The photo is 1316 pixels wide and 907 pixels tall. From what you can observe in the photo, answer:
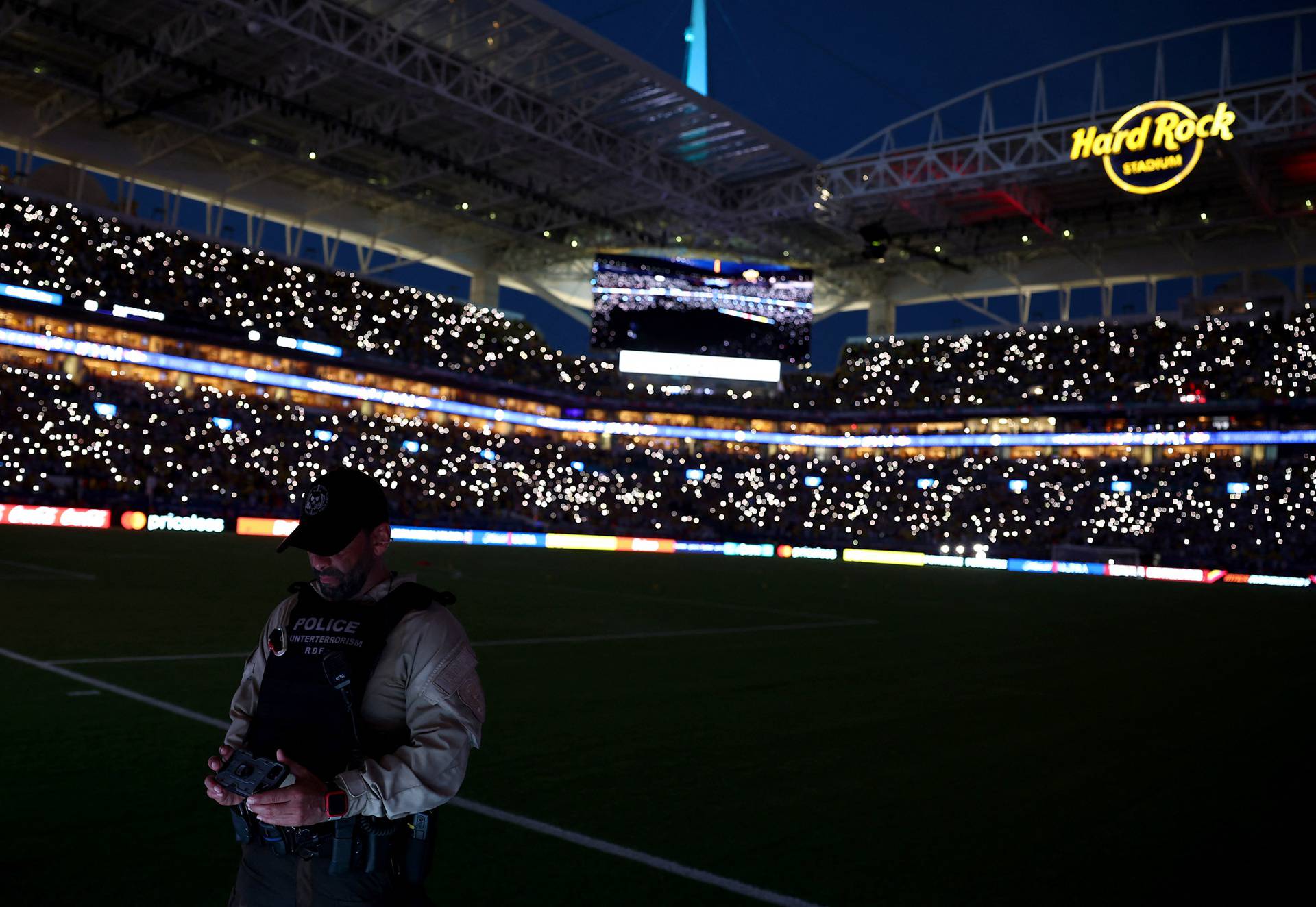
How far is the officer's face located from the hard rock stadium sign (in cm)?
3611

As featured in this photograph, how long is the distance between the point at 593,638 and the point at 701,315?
46.9 meters

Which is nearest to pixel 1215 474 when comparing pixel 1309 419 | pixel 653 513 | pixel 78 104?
pixel 1309 419

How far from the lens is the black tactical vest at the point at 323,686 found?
112 inches

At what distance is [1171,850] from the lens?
219 inches

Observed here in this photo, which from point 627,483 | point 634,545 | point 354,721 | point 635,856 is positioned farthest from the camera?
point 627,483

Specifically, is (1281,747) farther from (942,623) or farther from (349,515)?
(942,623)

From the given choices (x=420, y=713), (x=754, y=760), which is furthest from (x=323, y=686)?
(x=754, y=760)

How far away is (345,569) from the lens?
303 centimetres

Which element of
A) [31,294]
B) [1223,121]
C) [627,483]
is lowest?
[627,483]

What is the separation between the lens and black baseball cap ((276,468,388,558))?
9.64 feet

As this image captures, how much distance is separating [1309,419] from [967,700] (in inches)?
1864

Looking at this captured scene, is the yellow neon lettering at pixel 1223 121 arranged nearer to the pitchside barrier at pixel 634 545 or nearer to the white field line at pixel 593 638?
the pitchside barrier at pixel 634 545

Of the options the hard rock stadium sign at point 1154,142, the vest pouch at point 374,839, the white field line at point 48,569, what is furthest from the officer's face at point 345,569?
the hard rock stadium sign at point 1154,142

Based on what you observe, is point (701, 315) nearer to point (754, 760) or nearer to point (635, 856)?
point (754, 760)
